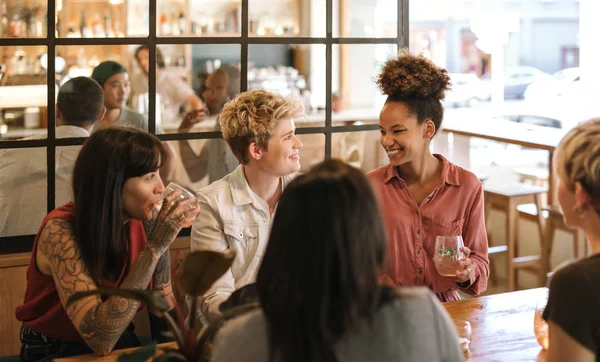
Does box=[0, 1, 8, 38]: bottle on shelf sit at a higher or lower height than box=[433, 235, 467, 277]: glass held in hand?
higher

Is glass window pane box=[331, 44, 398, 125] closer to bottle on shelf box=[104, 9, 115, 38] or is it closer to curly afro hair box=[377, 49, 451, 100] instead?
curly afro hair box=[377, 49, 451, 100]

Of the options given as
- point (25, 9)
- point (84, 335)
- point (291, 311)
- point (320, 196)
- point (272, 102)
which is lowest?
point (84, 335)

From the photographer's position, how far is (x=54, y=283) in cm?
213

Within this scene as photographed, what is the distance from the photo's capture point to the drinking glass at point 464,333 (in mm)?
1955

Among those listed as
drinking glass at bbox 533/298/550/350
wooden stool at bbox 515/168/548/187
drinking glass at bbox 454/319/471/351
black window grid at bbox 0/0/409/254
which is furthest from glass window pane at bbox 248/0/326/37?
wooden stool at bbox 515/168/548/187

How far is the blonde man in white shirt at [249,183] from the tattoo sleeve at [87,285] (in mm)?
399

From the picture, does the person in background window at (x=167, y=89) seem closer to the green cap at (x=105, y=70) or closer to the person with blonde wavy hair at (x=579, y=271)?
the green cap at (x=105, y=70)

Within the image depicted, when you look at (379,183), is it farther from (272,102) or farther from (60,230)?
(60,230)

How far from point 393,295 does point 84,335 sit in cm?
102

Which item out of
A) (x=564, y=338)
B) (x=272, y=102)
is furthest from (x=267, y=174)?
(x=564, y=338)

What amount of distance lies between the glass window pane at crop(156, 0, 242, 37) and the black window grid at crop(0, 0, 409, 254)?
0.05 m

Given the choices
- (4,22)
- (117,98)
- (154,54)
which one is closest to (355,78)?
(154,54)

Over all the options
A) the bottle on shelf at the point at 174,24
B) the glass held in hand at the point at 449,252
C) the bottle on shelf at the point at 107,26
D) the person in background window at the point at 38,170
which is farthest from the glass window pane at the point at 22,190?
the glass held in hand at the point at 449,252

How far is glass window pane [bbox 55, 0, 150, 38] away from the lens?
2932mm
